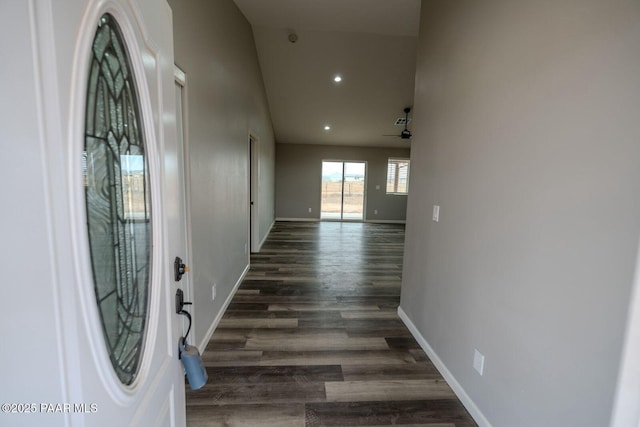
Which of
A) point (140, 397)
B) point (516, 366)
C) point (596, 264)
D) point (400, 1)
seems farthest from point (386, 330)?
point (400, 1)

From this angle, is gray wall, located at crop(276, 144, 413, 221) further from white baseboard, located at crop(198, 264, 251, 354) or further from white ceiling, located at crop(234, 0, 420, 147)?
white baseboard, located at crop(198, 264, 251, 354)

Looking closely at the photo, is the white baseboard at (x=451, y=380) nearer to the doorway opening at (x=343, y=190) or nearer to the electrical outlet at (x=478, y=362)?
the electrical outlet at (x=478, y=362)

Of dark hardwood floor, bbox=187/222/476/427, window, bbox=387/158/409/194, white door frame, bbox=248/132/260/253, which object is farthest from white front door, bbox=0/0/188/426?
window, bbox=387/158/409/194

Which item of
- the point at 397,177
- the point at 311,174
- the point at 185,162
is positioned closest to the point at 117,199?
the point at 185,162

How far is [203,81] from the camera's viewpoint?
2.23 metres

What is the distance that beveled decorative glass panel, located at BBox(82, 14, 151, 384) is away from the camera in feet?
1.93

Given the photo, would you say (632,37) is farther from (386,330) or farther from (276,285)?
(276,285)

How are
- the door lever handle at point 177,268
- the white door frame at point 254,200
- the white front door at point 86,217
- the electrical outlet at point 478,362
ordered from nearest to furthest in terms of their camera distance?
the white front door at point 86,217
the door lever handle at point 177,268
the electrical outlet at point 478,362
the white door frame at point 254,200

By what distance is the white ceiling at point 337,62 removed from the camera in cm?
345

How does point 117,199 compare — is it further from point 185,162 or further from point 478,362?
point 478,362

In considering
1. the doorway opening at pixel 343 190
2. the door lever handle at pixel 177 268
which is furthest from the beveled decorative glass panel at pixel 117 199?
the doorway opening at pixel 343 190

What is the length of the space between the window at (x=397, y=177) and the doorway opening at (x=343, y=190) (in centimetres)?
87

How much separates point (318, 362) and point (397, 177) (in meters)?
8.19

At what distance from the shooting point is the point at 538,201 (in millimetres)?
1259
